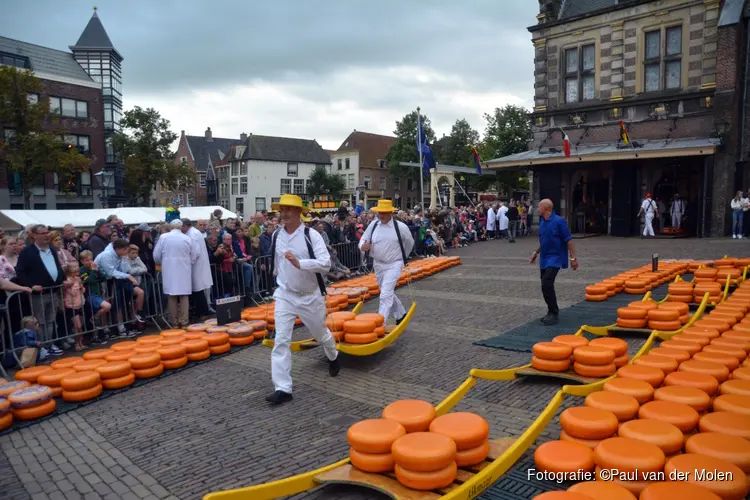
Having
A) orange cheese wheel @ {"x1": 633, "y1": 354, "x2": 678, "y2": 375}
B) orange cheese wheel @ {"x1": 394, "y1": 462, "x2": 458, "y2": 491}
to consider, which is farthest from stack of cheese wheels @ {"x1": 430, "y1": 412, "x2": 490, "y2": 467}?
orange cheese wheel @ {"x1": 633, "y1": 354, "x2": 678, "y2": 375}

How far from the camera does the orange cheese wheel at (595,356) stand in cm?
581

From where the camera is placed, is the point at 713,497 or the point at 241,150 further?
the point at 241,150

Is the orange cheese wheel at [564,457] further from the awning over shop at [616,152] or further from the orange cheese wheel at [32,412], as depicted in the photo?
the awning over shop at [616,152]

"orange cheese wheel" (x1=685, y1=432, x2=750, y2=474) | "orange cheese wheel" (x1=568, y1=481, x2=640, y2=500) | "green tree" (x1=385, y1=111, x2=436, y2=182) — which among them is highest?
"green tree" (x1=385, y1=111, x2=436, y2=182)

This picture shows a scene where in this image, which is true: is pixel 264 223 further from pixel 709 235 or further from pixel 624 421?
pixel 709 235

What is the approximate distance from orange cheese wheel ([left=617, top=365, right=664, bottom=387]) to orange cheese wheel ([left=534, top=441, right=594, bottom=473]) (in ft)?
4.57

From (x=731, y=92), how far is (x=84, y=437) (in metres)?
25.4

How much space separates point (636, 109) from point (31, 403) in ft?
84.5

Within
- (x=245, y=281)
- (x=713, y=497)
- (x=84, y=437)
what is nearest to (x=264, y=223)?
(x=245, y=281)

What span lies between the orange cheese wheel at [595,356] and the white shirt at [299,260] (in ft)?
10.1

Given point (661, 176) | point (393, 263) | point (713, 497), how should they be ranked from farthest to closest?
point (661, 176), point (393, 263), point (713, 497)

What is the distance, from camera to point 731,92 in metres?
21.5

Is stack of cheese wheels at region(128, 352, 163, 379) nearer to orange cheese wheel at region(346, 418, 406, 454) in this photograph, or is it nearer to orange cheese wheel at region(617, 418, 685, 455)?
orange cheese wheel at region(346, 418, 406, 454)

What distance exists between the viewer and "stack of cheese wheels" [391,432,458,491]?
11.9ft
